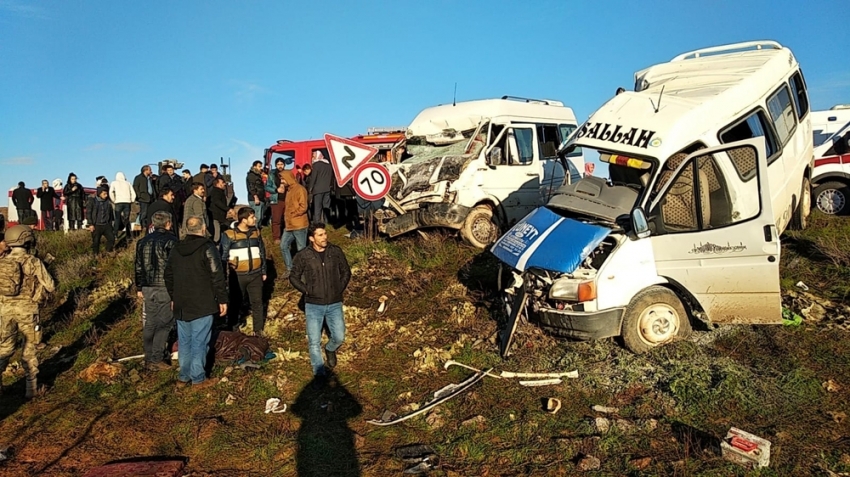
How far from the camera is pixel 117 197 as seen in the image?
43.9 ft

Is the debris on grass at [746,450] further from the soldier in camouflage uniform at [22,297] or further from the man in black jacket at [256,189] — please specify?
the man in black jacket at [256,189]

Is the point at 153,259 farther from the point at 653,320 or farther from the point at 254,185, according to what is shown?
the point at 254,185

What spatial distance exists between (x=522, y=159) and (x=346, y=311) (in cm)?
459

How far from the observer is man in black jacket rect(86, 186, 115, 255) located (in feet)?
42.0

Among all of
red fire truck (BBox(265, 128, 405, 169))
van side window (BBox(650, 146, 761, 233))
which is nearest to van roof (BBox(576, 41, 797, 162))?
van side window (BBox(650, 146, 761, 233))

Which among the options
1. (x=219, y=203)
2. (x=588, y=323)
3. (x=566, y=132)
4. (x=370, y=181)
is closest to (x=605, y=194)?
(x=588, y=323)

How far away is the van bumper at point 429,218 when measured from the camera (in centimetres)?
999

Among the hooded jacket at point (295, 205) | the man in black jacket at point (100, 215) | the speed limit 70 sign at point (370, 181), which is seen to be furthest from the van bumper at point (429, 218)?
the man in black jacket at point (100, 215)

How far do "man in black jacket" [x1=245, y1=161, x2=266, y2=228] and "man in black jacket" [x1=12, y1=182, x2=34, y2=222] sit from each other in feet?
24.6

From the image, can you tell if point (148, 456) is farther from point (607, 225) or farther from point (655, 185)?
point (655, 185)

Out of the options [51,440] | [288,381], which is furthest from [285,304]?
[51,440]

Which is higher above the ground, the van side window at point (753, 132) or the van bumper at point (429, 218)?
the van side window at point (753, 132)

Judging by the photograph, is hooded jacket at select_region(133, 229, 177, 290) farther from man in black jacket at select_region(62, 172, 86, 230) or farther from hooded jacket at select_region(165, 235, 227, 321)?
man in black jacket at select_region(62, 172, 86, 230)

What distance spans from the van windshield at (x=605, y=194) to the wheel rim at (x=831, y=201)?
5.86 meters
